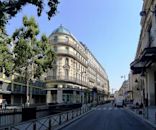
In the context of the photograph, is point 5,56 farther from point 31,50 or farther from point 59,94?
point 59,94

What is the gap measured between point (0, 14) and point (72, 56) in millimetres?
79954

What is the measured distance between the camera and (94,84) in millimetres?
135125

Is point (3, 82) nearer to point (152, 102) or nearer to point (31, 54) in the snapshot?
point (31, 54)

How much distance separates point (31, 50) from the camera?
1598 inches

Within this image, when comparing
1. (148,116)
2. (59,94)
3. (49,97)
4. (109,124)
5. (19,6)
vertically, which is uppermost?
(19,6)

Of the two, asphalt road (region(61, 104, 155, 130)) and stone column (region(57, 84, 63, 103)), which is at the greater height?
stone column (region(57, 84, 63, 103))

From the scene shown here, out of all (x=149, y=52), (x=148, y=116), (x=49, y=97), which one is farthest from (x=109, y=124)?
(x=49, y=97)

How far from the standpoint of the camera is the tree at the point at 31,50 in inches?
1519

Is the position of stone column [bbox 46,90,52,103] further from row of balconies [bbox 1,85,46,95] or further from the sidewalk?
the sidewalk

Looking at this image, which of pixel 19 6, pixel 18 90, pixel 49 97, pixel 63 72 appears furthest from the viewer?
pixel 63 72

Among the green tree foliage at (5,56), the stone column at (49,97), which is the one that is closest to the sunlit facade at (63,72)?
the stone column at (49,97)

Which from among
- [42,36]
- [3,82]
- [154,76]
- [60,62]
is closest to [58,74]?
[60,62]

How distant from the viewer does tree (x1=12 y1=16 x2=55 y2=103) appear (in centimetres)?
3859

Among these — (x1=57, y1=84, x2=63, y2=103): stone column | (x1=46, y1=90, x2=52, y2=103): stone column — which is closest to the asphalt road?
(x1=57, y1=84, x2=63, y2=103): stone column
